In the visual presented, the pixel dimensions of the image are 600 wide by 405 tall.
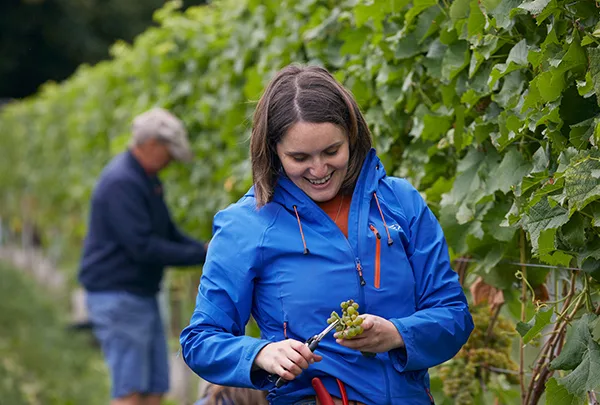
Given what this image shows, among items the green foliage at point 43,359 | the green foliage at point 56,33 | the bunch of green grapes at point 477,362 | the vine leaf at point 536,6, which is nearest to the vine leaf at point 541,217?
the vine leaf at point 536,6

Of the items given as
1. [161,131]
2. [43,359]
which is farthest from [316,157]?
[43,359]

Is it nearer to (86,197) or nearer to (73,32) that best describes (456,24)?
(86,197)

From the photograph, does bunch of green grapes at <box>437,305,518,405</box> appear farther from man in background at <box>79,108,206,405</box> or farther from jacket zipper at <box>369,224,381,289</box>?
man in background at <box>79,108,206,405</box>

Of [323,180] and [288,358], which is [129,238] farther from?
[288,358]

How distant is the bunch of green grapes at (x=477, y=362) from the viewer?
3639mm

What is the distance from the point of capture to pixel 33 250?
17.1 meters

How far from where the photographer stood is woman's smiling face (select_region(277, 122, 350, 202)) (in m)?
2.70

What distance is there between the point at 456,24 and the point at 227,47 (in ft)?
11.5

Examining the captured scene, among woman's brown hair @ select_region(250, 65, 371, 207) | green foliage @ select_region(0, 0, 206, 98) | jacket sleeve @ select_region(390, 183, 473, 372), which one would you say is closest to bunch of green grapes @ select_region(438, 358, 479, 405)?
Result: jacket sleeve @ select_region(390, 183, 473, 372)

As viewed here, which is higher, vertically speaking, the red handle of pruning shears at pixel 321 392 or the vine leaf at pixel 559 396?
the red handle of pruning shears at pixel 321 392

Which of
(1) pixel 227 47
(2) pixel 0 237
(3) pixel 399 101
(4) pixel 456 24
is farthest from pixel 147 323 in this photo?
(2) pixel 0 237

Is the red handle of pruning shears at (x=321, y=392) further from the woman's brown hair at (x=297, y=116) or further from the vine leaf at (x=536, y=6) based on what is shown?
the vine leaf at (x=536, y=6)

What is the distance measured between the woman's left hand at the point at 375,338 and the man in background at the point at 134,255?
3421 millimetres

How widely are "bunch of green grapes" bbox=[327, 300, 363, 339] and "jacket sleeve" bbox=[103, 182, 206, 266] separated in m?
3.46
